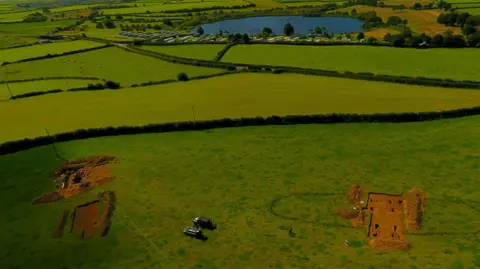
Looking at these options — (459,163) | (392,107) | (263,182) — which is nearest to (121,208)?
(263,182)

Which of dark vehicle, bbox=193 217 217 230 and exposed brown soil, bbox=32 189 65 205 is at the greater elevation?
dark vehicle, bbox=193 217 217 230

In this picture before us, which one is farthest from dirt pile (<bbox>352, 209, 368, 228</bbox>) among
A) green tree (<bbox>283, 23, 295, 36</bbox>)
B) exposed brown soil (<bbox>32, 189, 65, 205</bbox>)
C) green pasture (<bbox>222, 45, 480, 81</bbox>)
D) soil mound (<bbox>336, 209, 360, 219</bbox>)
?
green tree (<bbox>283, 23, 295, 36</bbox>)

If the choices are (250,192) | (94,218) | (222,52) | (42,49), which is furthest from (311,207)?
(42,49)

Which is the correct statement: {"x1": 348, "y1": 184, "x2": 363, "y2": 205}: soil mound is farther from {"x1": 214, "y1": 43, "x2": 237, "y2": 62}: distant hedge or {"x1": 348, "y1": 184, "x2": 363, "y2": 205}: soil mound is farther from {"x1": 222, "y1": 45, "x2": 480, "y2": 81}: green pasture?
{"x1": 214, "y1": 43, "x2": 237, "y2": 62}: distant hedge

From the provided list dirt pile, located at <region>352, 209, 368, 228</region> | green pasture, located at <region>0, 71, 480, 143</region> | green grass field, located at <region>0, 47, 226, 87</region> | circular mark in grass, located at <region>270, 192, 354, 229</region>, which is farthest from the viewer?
green grass field, located at <region>0, 47, 226, 87</region>

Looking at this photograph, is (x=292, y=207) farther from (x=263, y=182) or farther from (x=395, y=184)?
(x=395, y=184)

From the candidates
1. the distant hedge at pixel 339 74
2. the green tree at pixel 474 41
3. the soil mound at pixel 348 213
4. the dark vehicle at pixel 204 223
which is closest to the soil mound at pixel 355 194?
the soil mound at pixel 348 213

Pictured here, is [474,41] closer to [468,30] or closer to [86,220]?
[468,30]
